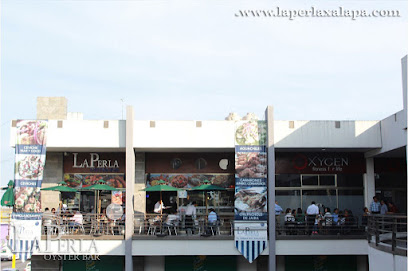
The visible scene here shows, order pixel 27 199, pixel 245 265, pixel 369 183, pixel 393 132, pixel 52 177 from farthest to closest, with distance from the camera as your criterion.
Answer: pixel 52 177 → pixel 369 183 → pixel 245 265 → pixel 27 199 → pixel 393 132

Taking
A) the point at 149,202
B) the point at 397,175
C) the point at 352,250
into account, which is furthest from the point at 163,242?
the point at 397,175

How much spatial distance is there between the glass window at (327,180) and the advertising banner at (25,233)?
483 inches

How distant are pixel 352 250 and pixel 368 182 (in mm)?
3856

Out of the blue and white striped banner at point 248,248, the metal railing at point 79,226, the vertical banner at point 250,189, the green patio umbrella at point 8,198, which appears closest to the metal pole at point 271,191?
the vertical banner at point 250,189

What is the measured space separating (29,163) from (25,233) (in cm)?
279

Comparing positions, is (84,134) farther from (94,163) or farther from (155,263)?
(155,263)

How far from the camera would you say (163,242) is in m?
20.2

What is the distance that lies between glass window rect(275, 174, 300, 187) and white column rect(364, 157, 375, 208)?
3020mm

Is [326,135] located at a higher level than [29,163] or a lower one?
higher

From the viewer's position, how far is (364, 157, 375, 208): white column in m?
22.9

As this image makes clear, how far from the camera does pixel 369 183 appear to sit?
22953mm

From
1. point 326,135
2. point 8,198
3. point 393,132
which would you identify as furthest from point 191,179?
point 393,132

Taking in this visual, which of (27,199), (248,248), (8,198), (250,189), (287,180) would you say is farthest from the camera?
(287,180)

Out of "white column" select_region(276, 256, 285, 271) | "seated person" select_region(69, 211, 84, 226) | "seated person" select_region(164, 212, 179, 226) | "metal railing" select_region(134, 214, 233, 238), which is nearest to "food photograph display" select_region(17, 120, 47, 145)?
"seated person" select_region(69, 211, 84, 226)
